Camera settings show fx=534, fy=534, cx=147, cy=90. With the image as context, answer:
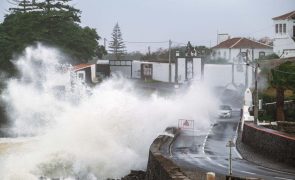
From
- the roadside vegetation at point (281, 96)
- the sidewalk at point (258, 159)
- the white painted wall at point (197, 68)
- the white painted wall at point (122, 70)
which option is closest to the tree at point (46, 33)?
the white painted wall at point (122, 70)

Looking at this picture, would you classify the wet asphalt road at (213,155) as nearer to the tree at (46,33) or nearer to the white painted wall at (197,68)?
the white painted wall at (197,68)

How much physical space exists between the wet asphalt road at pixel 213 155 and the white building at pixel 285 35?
24853mm

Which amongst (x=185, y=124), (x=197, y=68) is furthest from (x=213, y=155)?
(x=197, y=68)

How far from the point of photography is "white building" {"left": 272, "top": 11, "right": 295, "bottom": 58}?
56.7m

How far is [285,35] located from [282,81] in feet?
86.5

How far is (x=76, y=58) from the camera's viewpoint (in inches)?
2552

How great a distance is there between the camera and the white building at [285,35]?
186 ft

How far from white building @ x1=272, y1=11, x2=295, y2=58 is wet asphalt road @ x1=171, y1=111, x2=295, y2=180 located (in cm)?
2485

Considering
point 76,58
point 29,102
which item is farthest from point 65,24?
point 29,102

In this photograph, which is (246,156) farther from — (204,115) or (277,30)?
(277,30)

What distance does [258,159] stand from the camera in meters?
24.6

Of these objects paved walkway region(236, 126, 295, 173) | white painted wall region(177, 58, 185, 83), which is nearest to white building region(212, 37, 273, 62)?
white painted wall region(177, 58, 185, 83)

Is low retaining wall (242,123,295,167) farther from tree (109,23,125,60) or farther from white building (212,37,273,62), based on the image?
tree (109,23,125,60)

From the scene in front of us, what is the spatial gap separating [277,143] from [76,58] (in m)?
43.6
